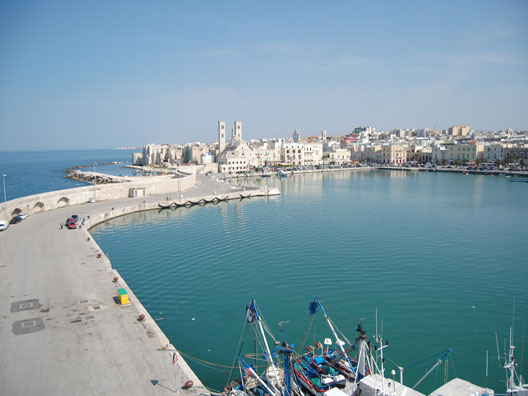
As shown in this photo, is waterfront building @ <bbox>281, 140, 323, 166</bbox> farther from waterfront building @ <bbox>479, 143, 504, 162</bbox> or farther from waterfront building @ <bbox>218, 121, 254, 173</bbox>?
waterfront building @ <bbox>479, 143, 504, 162</bbox>

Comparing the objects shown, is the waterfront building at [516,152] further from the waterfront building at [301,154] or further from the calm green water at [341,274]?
the calm green water at [341,274]

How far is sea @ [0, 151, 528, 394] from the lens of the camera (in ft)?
31.9

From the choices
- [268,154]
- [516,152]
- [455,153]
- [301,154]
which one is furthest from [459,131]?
[268,154]

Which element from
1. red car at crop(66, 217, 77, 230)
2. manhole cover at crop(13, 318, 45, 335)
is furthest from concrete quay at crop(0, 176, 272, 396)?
red car at crop(66, 217, 77, 230)

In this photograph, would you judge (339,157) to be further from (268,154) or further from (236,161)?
(236,161)

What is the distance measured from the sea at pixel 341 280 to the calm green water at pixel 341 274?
53mm

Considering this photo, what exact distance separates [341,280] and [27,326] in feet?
32.7

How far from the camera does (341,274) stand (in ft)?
49.3

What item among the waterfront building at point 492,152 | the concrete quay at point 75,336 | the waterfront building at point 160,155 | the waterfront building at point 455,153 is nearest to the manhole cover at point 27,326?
the concrete quay at point 75,336

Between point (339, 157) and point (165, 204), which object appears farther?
point (339, 157)

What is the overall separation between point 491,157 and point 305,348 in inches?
3118

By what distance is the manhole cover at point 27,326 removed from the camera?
895 centimetres

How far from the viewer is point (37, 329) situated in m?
9.05

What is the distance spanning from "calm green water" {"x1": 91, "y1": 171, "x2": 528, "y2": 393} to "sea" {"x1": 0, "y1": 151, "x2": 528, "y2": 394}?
0.05 m
